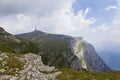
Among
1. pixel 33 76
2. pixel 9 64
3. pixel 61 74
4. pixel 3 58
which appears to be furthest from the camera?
pixel 3 58

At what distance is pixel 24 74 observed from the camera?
192 ft

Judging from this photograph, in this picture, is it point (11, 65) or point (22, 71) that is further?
point (11, 65)

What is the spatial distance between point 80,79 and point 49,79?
24.7 feet

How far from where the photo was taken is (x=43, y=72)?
64500mm

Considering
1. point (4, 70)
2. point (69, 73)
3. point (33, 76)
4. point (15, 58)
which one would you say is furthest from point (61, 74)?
point (15, 58)

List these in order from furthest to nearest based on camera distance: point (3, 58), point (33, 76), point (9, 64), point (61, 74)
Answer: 1. point (3, 58)
2. point (9, 64)
3. point (61, 74)
4. point (33, 76)

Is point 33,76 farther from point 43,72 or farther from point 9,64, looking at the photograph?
point 9,64

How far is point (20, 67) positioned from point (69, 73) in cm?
1250

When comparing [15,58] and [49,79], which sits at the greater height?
[15,58]

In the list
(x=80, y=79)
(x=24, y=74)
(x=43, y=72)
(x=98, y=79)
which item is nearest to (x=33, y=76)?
(x=24, y=74)

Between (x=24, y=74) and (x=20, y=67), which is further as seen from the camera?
(x=20, y=67)

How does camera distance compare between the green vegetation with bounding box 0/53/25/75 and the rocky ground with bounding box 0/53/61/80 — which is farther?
the green vegetation with bounding box 0/53/25/75

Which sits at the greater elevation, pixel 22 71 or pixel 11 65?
pixel 11 65

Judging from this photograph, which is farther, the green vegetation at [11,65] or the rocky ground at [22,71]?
the green vegetation at [11,65]
